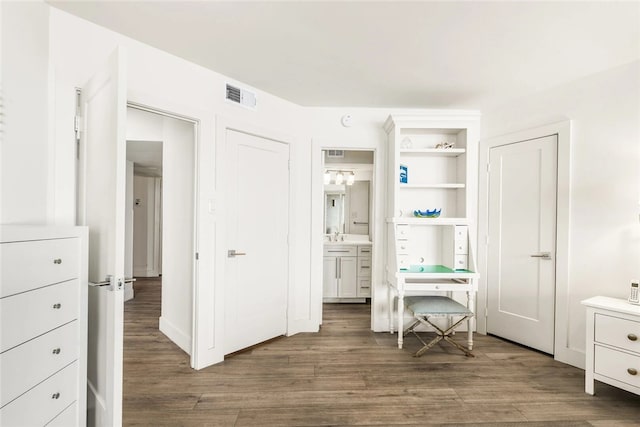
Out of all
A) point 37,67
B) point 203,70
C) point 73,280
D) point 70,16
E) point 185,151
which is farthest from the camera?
point 185,151

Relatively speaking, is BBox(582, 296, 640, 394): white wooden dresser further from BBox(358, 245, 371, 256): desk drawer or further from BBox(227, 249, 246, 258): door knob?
BBox(227, 249, 246, 258): door knob

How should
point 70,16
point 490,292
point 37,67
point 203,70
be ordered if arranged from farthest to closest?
point 490,292
point 203,70
point 70,16
point 37,67

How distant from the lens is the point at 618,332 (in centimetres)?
194

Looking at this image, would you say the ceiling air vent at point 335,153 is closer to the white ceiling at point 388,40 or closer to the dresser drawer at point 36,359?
the white ceiling at point 388,40

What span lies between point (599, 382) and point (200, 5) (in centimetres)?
392

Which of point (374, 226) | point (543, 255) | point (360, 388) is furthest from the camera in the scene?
point (374, 226)

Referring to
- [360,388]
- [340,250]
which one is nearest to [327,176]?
[340,250]

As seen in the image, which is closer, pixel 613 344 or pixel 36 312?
pixel 36 312

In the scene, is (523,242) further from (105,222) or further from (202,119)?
(105,222)

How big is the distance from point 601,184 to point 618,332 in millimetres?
1194

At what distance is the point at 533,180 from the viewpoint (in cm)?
278

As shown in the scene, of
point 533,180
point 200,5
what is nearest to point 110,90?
point 200,5

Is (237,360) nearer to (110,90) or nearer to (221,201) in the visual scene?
(221,201)

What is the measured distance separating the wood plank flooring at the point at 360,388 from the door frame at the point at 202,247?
0.20 metres
